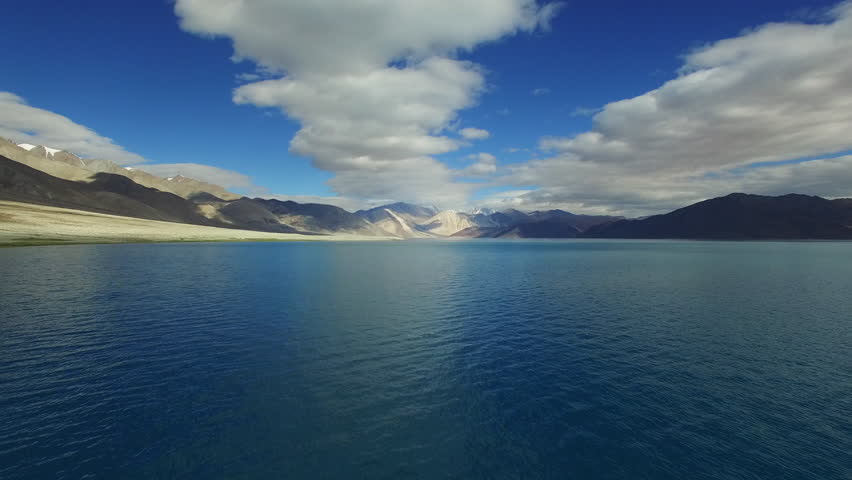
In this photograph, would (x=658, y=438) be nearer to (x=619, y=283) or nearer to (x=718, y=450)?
(x=718, y=450)

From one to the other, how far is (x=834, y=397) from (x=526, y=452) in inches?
937

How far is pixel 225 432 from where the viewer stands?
2095 cm

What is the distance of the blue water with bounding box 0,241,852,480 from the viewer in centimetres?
1872

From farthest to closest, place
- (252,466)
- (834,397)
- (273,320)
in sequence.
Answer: (273,320) < (834,397) < (252,466)

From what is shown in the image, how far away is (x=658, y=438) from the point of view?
68.1 ft

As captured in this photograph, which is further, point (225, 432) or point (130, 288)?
point (130, 288)

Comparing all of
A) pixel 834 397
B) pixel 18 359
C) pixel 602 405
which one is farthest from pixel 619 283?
pixel 18 359

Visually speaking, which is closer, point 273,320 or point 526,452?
point 526,452

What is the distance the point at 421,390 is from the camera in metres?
26.4

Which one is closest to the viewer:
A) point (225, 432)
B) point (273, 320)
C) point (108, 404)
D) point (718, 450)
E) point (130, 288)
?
point (718, 450)

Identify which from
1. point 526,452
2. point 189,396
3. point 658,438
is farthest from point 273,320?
point 658,438

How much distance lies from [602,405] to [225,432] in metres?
23.8

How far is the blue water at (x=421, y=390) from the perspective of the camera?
18.7 meters

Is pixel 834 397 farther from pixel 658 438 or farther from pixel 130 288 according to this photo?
pixel 130 288
